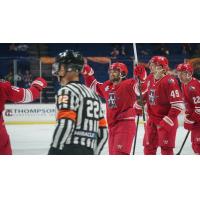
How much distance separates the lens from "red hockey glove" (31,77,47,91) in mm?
4449

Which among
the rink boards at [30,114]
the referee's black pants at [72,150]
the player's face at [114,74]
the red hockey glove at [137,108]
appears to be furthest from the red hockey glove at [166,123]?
the referee's black pants at [72,150]

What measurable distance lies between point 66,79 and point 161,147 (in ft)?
5.82

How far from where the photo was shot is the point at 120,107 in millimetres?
4605

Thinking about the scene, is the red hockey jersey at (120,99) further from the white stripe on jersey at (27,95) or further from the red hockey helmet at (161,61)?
the white stripe on jersey at (27,95)

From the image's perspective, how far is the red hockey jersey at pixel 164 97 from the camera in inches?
181

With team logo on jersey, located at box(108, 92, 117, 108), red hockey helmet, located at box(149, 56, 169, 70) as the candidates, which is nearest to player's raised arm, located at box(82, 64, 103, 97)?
team logo on jersey, located at box(108, 92, 117, 108)

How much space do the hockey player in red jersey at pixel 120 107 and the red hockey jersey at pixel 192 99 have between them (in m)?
0.46

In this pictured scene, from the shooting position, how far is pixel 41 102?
4.89 meters

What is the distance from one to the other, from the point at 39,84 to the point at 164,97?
1.20 m

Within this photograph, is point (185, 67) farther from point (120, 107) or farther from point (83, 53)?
point (83, 53)
